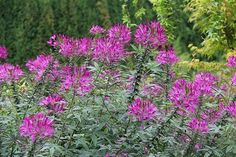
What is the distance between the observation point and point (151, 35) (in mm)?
3006

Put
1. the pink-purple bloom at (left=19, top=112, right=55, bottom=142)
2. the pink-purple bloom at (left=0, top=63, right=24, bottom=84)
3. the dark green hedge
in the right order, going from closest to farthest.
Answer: the pink-purple bloom at (left=19, top=112, right=55, bottom=142)
the pink-purple bloom at (left=0, top=63, right=24, bottom=84)
the dark green hedge

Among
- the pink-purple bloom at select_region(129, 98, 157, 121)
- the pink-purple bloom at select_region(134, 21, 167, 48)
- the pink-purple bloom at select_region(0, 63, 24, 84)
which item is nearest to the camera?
the pink-purple bloom at select_region(129, 98, 157, 121)

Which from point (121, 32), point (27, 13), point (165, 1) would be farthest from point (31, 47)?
point (121, 32)

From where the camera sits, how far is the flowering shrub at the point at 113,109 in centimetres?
277

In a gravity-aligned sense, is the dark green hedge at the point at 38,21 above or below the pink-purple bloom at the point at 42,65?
above

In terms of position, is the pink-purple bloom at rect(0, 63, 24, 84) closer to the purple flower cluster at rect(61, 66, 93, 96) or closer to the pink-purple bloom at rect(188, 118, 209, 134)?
the purple flower cluster at rect(61, 66, 93, 96)

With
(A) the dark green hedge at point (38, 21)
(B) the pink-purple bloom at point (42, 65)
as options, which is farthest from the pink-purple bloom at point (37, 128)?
(A) the dark green hedge at point (38, 21)

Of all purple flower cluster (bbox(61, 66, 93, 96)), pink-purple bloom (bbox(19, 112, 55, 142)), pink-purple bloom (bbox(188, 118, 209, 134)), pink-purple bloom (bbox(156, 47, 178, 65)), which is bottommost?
pink-purple bloom (bbox(188, 118, 209, 134))

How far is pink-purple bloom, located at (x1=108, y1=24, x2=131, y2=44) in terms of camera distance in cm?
320

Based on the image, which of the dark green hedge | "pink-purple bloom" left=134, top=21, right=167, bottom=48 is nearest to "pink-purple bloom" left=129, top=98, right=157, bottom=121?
"pink-purple bloom" left=134, top=21, right=167, bottom=48

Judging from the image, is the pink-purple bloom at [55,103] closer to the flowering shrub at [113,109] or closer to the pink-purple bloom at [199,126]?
the flowering shrub at [113,109]

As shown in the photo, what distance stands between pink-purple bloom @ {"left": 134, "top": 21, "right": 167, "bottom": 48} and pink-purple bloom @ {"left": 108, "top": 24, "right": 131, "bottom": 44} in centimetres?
16

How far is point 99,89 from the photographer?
→ 3.08m

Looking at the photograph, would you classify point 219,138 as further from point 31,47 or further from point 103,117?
point 31,47
